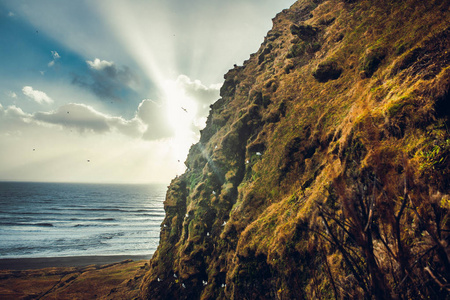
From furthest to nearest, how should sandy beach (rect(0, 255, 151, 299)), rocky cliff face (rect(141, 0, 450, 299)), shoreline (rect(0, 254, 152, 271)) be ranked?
shoreline (rect(0, 254, 152, 271))
sandy beach (rect(0, 255, 151, 299))
rocky cliff face (rect(141, 0, 450, 299))

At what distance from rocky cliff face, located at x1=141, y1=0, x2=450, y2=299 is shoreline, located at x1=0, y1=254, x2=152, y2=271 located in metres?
25.5

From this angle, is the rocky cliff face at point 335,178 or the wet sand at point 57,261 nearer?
the rocky cliff face at point 335,178

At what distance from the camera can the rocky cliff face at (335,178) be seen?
3520 mm

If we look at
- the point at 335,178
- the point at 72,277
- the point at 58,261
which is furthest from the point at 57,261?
the point at 335,178

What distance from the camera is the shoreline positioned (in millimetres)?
33750

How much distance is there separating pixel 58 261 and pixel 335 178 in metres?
54.3

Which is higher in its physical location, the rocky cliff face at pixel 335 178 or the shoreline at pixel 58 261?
the rocky cliff face at pixel 335 178

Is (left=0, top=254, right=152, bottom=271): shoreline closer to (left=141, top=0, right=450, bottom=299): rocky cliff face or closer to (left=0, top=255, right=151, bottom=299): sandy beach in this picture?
(left=0, top=255, right=151, bottom=299): sandy beach

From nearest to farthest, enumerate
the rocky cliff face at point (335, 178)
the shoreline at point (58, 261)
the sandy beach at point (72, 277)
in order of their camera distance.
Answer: the rocky cliff face at point (335, 178) < the sandy beach at point (72, 277) < the shoreline at point (58, 261)

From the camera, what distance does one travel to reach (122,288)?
2345 centimetres

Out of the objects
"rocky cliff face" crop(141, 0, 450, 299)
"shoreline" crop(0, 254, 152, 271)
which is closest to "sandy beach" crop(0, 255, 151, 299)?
"shoreline" crop(0, 254, 152, 271)

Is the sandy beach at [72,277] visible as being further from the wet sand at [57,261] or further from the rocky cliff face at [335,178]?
the rocky cliff face at [335,178]

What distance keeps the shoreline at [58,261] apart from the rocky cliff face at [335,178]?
25490mm

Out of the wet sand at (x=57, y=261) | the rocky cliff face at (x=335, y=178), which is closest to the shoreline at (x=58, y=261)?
the wet sand at (x=57, y=261)
